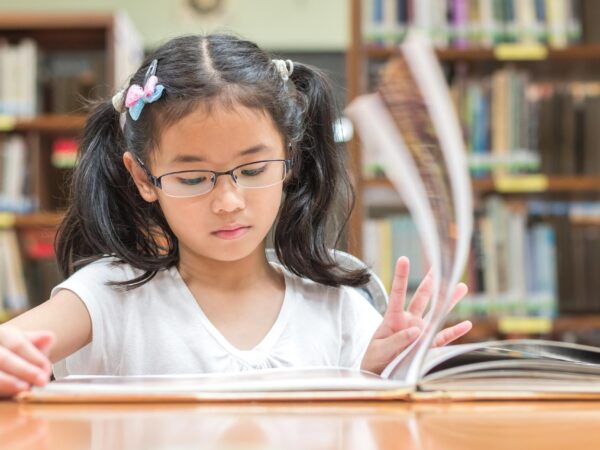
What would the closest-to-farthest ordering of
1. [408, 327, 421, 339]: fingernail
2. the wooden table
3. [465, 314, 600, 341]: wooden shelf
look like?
the wooden table
[408, 327, 421, 339]: fingernail
[465, 314, 600, 341]: wooden shelf

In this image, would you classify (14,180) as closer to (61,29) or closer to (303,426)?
(61,29)

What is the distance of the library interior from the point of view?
0.62 m

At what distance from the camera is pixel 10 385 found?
76cm

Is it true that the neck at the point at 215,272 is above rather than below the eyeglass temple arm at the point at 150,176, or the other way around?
below

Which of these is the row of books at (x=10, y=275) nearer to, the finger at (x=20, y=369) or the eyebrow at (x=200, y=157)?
the eyebrow at (x=200, y=157)

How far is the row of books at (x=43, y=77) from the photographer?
11.5 ft

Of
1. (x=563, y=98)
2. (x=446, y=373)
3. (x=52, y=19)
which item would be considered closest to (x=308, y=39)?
(x=52, y=19)

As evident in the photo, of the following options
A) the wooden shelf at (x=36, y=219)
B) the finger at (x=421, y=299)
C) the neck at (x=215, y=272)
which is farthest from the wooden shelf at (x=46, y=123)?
the finger at (x=421, y=299)

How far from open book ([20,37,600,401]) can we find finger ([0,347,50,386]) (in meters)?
0.01

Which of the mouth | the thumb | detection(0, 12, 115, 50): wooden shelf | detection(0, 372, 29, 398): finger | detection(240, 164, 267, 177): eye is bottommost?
detection(0, 372, 29, 398): finger

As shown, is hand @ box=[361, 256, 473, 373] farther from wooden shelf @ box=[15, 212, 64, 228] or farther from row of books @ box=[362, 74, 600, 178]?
wooden shelf @ box=[15, 212, 64, 228]

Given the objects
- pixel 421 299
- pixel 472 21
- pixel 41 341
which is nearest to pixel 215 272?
pixel 421 299

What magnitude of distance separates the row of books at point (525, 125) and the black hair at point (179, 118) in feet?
4.55

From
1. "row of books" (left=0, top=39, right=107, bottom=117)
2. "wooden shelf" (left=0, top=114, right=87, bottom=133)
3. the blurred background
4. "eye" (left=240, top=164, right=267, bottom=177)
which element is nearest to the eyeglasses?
"eye" (left=240, top=164, right=267, bottom=177)
